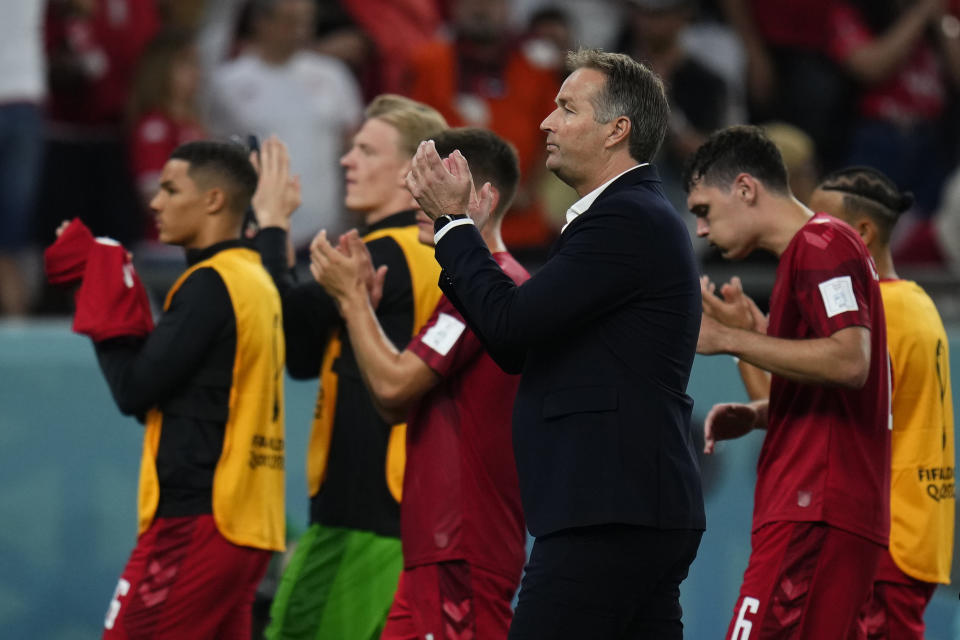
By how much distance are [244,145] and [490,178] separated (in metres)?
1.12

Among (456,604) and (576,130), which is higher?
(576,130)

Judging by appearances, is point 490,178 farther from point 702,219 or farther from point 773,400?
point 773,400

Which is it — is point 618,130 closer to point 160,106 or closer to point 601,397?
point 601,397

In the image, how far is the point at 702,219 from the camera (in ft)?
14.5

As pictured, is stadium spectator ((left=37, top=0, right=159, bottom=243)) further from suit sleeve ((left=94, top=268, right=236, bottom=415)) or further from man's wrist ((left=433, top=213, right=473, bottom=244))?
man's wrist ((left=433, top=213, right=473, bottom=244))

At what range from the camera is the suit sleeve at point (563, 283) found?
11.0 feet

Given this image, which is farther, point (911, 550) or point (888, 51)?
point (888, 51)

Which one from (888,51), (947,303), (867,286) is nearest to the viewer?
(867,286)

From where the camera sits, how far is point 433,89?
8.20m

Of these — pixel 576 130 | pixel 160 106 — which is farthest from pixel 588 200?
pixel 160 106

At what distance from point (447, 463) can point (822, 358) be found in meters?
1.08

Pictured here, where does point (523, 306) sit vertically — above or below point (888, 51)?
below

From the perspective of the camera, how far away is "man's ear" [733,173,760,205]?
14.2ft

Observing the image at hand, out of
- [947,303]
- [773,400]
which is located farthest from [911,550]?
[947,303]
